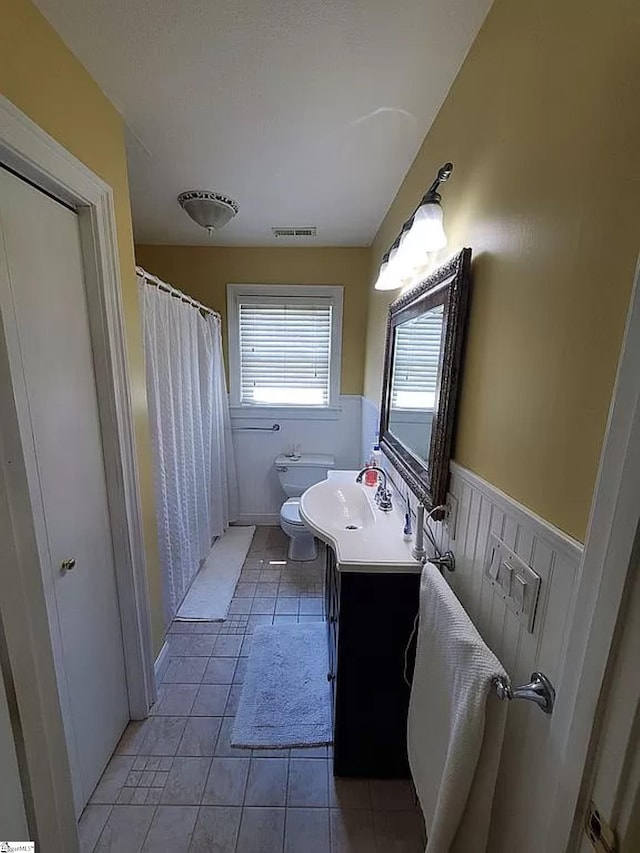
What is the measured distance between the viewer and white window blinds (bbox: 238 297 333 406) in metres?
3.08

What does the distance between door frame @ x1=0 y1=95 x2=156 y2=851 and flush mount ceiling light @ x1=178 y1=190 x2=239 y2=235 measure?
34.4 inches

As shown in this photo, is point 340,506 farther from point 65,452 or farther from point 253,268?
point 253,268

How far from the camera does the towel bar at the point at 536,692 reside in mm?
669

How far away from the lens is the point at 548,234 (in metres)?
0.72

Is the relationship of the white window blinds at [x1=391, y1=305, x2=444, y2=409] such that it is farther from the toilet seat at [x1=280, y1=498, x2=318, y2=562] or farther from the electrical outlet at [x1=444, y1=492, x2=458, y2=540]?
the toilet seat at [x1=280, y1=498, x2=318, y2=562]

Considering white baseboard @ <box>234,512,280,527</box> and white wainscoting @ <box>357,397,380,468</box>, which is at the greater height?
white wainscoting @ <box>357,397,380,468</box>

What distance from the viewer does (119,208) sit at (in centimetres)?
139

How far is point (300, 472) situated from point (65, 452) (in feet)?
6.80

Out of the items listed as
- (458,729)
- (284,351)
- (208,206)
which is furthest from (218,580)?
(208,206)

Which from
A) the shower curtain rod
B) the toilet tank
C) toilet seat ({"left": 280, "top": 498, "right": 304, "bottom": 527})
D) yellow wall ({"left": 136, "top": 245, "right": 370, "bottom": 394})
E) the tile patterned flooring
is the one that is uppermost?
yellow wall ({"left": 136, "top": 245, "right": 370, "bottom": 394})

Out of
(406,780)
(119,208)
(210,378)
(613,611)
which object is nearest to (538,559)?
(613,611)

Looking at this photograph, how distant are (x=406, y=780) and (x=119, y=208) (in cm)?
240

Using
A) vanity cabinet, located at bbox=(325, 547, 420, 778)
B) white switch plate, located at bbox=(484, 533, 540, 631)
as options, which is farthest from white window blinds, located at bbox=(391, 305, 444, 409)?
vanity cabinet, located at bbox=(325, 547, 420, 778)

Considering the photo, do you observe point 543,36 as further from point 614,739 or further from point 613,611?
point 614,739
